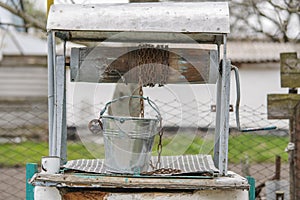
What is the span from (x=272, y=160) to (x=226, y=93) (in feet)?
16.2

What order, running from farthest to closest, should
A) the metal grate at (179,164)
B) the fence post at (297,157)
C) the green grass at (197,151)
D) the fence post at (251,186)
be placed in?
the green grass at (197,151), the fence post at (297,157), the fence post at (251,186), the metal grate at (179,164)

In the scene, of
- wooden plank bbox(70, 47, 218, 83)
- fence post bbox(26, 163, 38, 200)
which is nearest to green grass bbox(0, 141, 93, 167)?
fence post bbox(26, 163, 38, 200)

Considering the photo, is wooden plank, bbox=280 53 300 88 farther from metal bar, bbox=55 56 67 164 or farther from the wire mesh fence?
metal bar, bbox=55 56 67 164

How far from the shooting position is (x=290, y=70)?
406 cm

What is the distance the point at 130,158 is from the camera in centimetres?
265

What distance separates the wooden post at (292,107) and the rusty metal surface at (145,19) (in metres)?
1.59

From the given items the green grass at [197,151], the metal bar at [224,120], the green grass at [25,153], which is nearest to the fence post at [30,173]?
the metal bar at [224,120]

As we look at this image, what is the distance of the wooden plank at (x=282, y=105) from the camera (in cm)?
405

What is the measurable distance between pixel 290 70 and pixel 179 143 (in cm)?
131

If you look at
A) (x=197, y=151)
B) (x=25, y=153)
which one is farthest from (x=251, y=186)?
(x=25, y=153)

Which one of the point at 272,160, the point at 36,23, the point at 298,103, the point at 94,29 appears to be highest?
the point at 36,23

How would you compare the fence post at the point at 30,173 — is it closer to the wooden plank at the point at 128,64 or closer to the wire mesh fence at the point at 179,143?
the wire mesh fence at the point at 179,143

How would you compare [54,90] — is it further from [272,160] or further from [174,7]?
[272,160]

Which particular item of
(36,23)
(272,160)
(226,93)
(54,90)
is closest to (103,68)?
(54,90)
